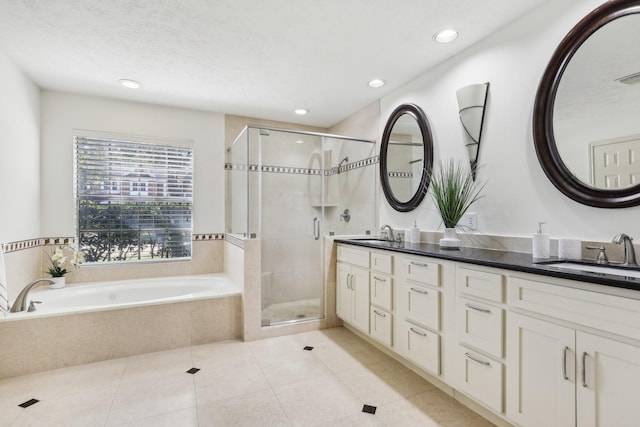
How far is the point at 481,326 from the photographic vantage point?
1638 mm

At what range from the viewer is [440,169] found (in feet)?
8.57

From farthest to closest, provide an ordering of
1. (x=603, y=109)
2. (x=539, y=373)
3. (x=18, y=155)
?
(x=18, y=155)
(x=603, y=109)
(x=539, y=373)

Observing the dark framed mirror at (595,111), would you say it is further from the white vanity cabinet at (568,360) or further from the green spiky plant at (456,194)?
the white vanity cabinet at (568,360)

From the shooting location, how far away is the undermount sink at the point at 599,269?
135 cm

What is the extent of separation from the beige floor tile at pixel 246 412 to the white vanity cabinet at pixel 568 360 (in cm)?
124

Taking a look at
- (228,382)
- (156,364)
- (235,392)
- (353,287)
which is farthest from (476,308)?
(156,364)

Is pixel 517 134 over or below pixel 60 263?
over

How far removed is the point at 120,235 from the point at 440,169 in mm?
3436

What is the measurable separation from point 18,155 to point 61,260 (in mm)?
1056

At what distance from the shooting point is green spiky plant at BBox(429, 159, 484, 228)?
7.36 feet

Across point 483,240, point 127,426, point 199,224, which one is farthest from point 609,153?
point 199,224

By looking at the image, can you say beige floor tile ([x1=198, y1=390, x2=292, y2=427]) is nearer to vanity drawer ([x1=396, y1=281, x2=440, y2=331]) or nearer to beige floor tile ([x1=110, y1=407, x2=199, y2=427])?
beige floor tile ([x1=110, y1=407, x2=199, y2=427])

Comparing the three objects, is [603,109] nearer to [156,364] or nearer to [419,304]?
[419,304]

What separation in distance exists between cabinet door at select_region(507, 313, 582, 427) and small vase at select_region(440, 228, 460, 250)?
75cm
